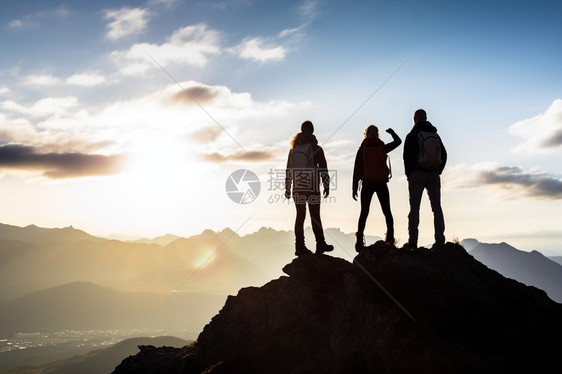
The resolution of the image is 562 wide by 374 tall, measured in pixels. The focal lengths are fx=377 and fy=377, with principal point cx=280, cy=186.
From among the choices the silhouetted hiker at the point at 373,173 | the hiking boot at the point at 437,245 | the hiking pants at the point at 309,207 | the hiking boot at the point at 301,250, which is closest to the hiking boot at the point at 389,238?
the silhouetted hiker at the point at 373,173

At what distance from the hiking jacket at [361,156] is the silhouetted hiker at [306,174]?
940 millimetres

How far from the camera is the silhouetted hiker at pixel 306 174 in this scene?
514 inches

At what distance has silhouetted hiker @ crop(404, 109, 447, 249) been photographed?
11875 millimetres

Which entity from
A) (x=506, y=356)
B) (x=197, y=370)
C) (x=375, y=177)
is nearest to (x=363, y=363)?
(x=506, y=356)

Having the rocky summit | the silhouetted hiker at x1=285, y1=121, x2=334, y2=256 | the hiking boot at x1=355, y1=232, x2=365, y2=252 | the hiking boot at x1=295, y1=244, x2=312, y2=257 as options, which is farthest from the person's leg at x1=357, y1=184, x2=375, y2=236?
the hiking boot at x1=295, y1=244, x2=312, y2=257

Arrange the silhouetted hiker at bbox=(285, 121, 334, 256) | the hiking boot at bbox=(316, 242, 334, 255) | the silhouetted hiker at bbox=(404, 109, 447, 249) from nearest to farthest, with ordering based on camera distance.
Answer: the silhouetted hiker at bbox=(404, 109, 447, 249), the silhouetted hiker at bbox=(285, 121, 334, 256), the hiking boot at bbox=(316, 242, 334, 255)

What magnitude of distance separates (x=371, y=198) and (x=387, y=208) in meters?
0.64

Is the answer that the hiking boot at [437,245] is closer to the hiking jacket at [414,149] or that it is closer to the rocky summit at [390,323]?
the rocky summit at [390,323]

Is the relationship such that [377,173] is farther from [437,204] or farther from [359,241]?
[359,241]

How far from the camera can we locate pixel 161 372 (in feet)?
45.7

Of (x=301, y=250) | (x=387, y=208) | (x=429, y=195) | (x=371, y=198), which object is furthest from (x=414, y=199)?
(x=301, y=250)

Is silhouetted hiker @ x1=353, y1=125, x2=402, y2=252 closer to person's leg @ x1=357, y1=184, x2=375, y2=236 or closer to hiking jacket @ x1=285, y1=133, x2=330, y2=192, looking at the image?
person's leg @ x1=357, y1=184, x2=375, y2=236

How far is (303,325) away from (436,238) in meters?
5.15

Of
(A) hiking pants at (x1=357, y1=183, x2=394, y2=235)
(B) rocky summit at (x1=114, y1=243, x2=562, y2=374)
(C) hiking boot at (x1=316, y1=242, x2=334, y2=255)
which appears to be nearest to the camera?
(B) rocky summit at (x1=114, y1=243, x2=562, y2=374)
